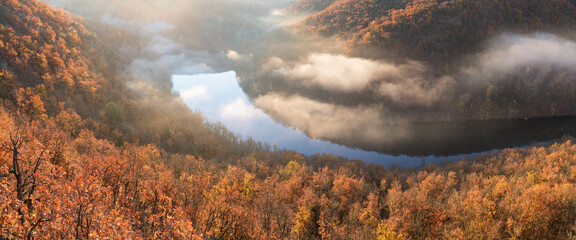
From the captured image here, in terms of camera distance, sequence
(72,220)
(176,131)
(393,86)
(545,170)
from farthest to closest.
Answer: (393,86), (176,131), (545,170), (72,220)

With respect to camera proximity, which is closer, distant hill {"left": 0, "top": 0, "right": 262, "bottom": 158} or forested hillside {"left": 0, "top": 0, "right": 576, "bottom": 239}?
forested hillside {"left": 0, "top": 0, "right": 576, "bottom": 239}

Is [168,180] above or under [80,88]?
under

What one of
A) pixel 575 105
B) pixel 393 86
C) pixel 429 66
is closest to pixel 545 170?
pixel 393 86

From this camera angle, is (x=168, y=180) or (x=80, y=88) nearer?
(x=168, y=180)

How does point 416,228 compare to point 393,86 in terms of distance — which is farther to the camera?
point 393,86

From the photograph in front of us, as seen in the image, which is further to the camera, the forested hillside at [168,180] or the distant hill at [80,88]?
the distant hill at [80,88]

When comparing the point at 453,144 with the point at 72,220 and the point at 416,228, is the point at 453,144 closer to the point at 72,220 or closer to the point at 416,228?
the point at 416,228

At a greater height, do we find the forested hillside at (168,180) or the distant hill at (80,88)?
the distant hill at (80,88)

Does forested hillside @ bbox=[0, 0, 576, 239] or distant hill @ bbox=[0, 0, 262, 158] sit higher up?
distant hill @ bbox=[0, 0, 262, 158]
